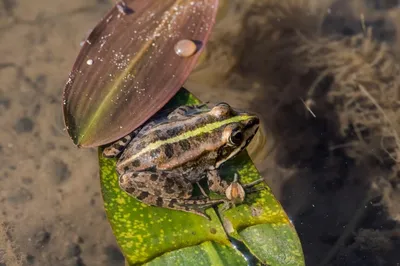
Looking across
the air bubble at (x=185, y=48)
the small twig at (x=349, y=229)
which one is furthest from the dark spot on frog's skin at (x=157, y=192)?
the small twig at (x=349, y=229)

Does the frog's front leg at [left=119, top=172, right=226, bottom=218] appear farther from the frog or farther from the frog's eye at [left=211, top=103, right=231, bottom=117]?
the frog's eye at [left=211, top=103, right=231, bottom=117]

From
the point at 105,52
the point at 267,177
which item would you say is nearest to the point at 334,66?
the point at 267,177

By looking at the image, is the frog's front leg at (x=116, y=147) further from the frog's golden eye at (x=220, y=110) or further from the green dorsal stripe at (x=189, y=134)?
the frog's golden eye at (x=220, y=110)

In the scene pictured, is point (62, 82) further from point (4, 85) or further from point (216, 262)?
point (216, 262)

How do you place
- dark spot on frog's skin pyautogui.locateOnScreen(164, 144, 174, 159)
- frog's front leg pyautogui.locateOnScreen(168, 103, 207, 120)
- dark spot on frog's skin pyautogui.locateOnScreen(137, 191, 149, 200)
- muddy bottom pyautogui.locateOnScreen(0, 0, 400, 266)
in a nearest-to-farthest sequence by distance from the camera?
1. dark spot on frog's skin pyautogui.locateOnScreen(137, 191, 149, 200)
2. dark spot on frog's skin pyautogui.locateOnScreen(164, 144, 174, 159)
3. frog's front leg pyautogui.locateOnScreen(168, 103, 207, 120)
4. muddy bottom pyautogui.locateOnScreen(0, 0, 400, 266)

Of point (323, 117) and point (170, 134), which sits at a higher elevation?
point (170, 134)

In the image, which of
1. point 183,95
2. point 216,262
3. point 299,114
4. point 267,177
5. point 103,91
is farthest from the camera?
point 299,114

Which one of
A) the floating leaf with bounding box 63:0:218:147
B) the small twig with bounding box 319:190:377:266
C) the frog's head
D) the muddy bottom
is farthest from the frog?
the small twig with bounding box 319:190:377:266
